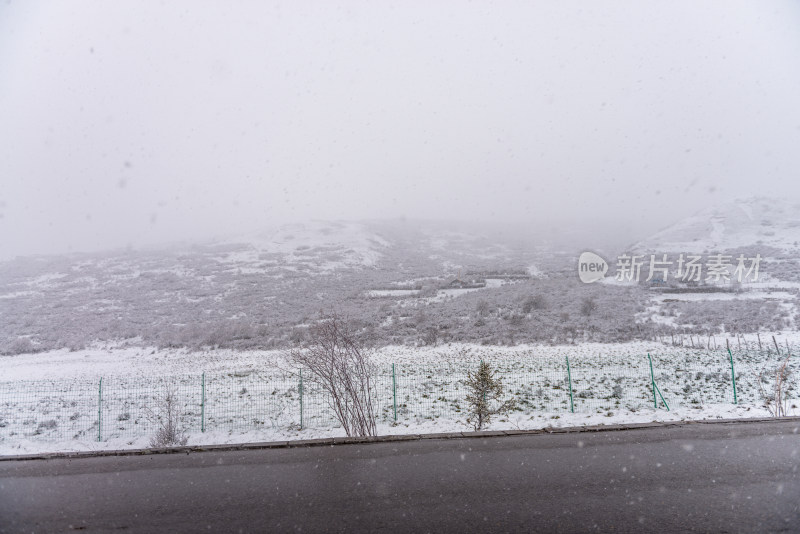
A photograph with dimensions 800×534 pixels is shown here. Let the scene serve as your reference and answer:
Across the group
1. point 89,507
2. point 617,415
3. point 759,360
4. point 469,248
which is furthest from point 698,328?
point 469,248

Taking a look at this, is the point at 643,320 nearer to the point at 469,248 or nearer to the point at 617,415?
the point at 617,415

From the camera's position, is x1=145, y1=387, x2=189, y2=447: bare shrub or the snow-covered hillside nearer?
x1=145, y1=387, x2=189, y2=447: bare shrub

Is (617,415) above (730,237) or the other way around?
the other way around

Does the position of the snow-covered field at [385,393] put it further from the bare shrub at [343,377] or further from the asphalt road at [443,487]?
the asphalt road at [443,487]

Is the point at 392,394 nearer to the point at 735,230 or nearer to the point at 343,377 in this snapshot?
the point at 343,377

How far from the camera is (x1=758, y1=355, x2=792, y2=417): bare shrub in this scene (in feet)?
35.6

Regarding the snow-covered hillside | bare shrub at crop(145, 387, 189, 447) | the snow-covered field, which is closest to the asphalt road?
bare shrub at crop(145, 387, 189, 447)

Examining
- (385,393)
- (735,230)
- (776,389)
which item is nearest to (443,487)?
(385,393)

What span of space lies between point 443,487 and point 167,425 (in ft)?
26.2

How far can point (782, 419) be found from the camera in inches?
397

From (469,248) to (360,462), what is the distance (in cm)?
7033

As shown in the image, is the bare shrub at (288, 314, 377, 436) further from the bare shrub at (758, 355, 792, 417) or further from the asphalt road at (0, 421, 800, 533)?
the bare shrub at (758, 355, 792, 417)

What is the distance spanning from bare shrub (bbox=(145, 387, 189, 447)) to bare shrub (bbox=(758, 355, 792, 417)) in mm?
13619

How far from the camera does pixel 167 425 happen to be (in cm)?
1160
